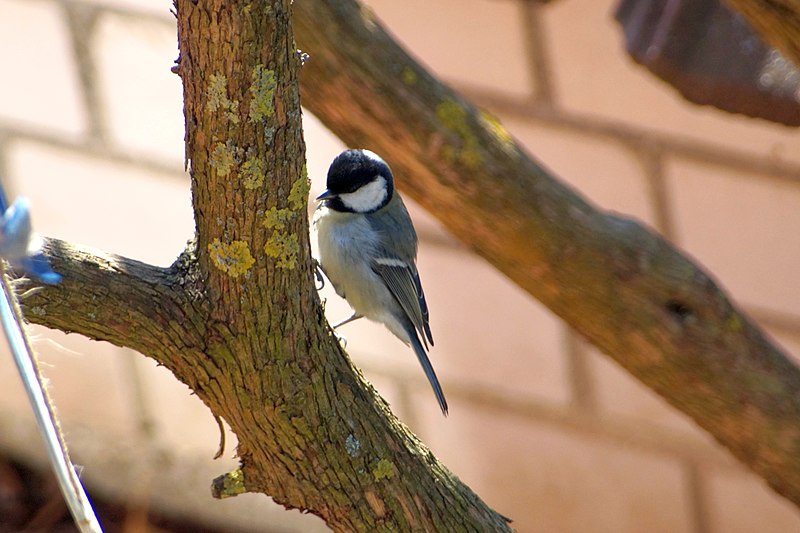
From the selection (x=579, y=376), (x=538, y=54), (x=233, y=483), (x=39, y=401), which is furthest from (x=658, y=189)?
(x=39, y=401)

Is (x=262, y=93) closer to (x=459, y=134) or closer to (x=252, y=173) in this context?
(x=252, y=173)

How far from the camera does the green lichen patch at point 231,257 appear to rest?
1.43 m

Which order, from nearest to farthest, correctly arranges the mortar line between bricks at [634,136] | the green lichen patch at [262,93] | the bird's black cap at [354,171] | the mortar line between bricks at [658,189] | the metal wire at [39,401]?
the metal wire at [39,401] → the green lichen patch at [262,93] → the bird's black cap at [354,171] → the mortar line between bricks at [634,136] → the mortar line between bricks at [658,189]

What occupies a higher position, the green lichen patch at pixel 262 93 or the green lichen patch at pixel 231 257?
the green lichen patch at pixel 262 93

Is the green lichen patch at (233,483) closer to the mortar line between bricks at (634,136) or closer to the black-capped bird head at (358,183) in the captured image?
the black-capped bird head at (358,183)

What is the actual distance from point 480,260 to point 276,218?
2071mm

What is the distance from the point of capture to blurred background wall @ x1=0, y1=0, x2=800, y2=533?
3156 mm

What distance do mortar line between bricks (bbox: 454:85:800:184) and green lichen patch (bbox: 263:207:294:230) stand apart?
1927 millimetres

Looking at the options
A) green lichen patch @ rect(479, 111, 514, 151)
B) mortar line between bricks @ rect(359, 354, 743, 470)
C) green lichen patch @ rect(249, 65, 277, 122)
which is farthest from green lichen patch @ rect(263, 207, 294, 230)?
mortar line between bricks @ rect(359, 354, 743, 470)

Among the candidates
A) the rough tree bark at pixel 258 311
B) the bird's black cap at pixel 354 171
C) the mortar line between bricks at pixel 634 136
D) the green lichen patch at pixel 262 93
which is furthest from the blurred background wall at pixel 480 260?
the green lichen patch at pixel 262 93

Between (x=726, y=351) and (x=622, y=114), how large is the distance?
118 cm

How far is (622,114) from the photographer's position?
3.17 meters

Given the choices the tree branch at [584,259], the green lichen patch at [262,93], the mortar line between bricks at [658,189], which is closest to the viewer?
the green lichen patch at [262,93]

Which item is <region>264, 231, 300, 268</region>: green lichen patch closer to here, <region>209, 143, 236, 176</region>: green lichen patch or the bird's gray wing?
<region>209, 143, 236, 176</region>: green lichen patch
